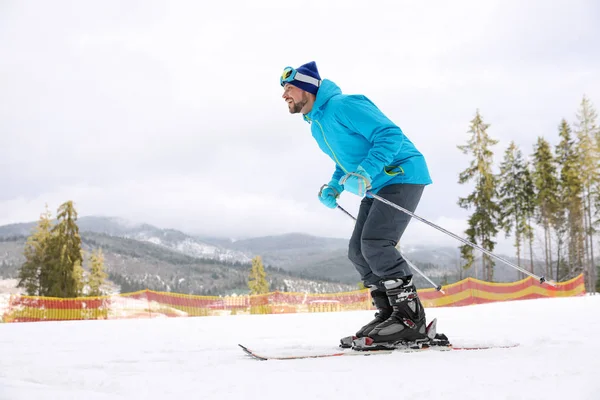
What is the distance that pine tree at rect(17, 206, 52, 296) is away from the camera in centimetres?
3547

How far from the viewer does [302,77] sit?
3.35 metres

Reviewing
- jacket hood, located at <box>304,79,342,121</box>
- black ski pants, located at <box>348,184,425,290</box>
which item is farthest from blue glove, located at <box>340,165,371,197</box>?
jacket hood, located at <box>304,79,342,121</box>

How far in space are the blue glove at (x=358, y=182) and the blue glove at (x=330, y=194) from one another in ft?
1.58

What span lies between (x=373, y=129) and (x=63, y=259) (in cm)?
3532

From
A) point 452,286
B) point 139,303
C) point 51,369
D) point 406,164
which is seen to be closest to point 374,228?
point 406,164

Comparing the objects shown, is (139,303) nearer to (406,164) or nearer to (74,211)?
(74,211)

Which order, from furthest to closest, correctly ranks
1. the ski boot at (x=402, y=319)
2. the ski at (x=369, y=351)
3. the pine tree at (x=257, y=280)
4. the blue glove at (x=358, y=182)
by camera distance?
the pine tree at (x=257, y=280) → the blue glove at (x=358, y=182) → the ski boot at (x=402, y=319) → the ski at (x=369, y=351)

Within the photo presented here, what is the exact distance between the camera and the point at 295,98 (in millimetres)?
3367

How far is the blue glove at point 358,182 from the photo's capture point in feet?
9.71

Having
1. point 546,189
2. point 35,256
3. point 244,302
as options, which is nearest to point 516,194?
point 546,189

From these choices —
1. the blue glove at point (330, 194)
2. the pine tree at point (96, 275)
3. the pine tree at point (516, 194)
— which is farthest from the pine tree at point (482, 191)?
the pine tree at point (96, 275)

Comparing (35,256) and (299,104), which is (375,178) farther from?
(35,256)

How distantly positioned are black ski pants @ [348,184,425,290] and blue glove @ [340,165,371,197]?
0.56ft

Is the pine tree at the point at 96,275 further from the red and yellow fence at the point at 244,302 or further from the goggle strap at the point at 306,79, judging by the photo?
the goggle strap at the point at 306,79
